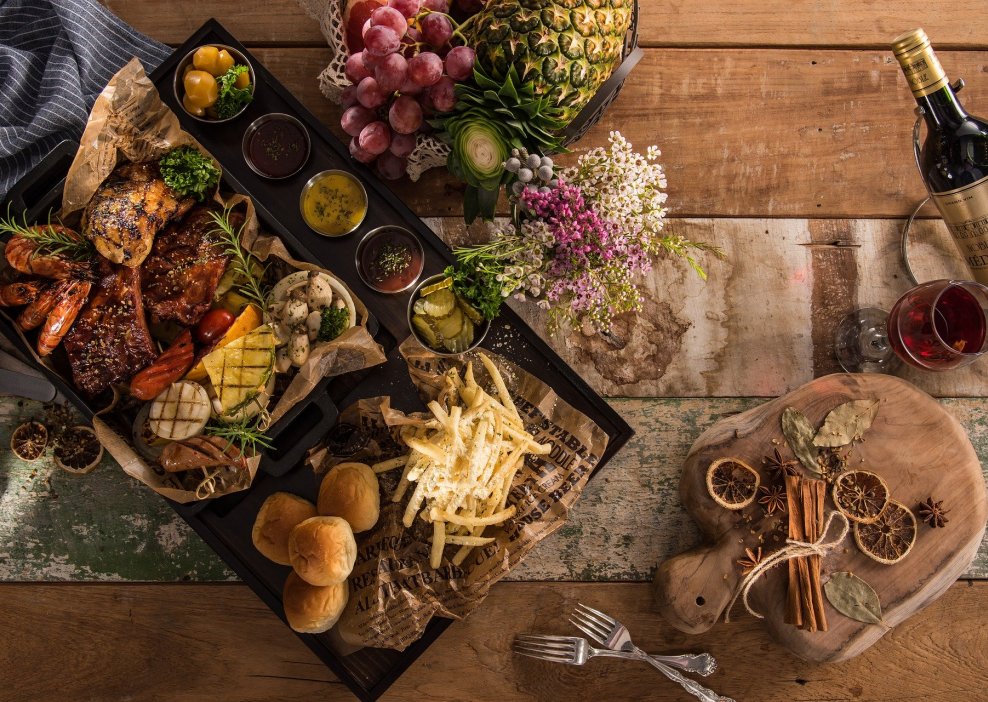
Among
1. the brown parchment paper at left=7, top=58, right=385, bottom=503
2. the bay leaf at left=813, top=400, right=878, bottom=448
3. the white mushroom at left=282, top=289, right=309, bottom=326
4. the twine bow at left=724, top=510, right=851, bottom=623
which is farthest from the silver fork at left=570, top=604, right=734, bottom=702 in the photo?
the white mushroom at left=282, top=289, right=309, bottom=326

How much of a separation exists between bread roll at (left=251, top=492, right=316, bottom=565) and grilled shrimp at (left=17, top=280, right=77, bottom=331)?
2.93 ft

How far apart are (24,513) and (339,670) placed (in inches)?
51.9

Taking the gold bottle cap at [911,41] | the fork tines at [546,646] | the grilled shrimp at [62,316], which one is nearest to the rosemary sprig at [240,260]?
the grilled shrimp at [62,316]

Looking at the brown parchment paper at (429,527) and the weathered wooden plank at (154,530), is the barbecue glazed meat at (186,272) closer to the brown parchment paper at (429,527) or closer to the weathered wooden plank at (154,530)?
the brown parchment paper at (429,527)

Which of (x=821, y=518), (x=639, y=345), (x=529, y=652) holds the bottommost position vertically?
(x=529, y=652)

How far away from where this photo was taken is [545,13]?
1832mm

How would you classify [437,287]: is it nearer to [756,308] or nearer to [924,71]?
[756,308]

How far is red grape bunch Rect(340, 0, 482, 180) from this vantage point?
1948 millimetres

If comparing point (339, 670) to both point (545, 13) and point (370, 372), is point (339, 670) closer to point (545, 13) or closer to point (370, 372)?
point (370, 372)

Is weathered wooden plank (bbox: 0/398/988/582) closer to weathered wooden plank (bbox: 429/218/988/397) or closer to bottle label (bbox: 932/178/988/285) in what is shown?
weathered wooden plank (bbox: 429/218/988/397)

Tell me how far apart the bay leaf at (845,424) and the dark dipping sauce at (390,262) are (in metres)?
1.46

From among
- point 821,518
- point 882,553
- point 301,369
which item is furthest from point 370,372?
point 882,553

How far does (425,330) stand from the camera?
2.11 metres

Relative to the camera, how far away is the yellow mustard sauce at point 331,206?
2.29 metres
